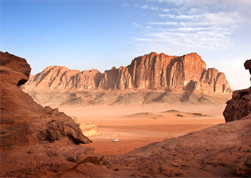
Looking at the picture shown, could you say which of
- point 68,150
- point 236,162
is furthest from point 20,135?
point 236,162

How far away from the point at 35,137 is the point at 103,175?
3185mm

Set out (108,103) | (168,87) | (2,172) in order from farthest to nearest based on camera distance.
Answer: (168,87) < (108,103) < (2,172)

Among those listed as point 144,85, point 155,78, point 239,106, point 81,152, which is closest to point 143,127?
point 239,106

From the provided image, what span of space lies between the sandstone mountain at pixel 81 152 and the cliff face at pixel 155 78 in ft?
260

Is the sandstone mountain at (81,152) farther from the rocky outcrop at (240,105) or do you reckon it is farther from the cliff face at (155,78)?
the cliff face at (155,78)

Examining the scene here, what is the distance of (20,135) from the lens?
6.07 m

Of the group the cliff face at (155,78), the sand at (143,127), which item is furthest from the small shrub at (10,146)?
the cliff face at (155,78)

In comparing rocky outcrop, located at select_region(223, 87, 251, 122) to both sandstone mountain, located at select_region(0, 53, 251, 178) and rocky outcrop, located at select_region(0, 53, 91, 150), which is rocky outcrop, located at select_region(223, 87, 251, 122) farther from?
rocky outcrop, located at select_region(0, 53, 91, 150)

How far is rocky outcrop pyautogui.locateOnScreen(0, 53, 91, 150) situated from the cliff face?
3167 inches

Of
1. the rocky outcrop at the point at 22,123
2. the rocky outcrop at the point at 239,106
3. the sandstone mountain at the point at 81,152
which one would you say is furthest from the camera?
the rocky outcrop at the point at 239,106

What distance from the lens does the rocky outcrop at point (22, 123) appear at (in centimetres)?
601

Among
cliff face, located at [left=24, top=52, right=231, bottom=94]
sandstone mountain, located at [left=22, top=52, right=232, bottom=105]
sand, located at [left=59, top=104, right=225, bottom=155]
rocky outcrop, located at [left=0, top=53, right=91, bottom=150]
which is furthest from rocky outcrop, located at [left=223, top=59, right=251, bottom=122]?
cliff face, located at [left=24, top=52, right=231, bottom=94]

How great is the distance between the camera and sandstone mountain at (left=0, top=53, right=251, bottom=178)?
444cm

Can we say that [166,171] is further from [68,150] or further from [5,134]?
[5,134]
